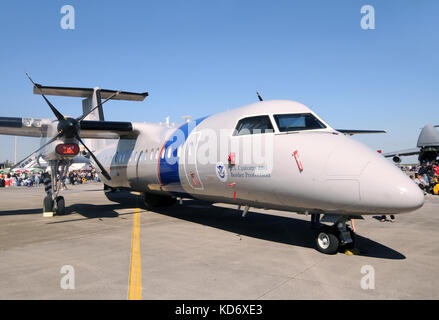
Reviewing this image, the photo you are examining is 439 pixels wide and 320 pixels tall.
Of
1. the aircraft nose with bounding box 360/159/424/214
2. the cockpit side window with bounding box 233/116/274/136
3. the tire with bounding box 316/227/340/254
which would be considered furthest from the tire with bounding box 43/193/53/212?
the aircraft nose with bounding box 360/159/424/214

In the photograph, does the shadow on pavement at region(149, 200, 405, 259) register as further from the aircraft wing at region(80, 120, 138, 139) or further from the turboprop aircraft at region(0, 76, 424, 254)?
the aircraft wing at region(80, 120, 138, 139)

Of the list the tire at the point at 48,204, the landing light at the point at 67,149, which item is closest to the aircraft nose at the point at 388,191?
the landing light at the point at 67,149

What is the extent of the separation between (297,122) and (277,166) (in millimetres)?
1137

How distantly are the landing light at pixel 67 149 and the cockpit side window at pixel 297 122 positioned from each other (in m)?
8.72

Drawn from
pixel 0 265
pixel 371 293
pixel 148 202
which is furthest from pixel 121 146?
pixel 371 293

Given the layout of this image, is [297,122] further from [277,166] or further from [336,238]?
[336,238]

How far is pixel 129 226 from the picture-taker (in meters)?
10.3

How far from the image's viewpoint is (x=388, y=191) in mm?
5207

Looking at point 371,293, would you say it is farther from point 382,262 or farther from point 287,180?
point 287,180

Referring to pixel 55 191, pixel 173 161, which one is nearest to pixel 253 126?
pixel 173 161

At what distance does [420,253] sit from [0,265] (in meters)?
8.17

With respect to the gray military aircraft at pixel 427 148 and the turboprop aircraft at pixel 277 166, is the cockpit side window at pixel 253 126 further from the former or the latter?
the gray military aircraft at pixel 427 148

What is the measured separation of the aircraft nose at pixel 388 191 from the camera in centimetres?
514

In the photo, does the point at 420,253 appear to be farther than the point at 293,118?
No
